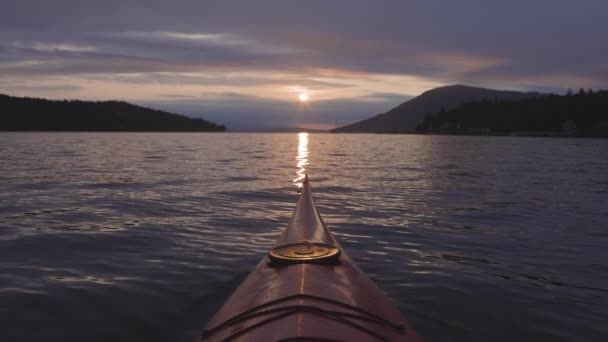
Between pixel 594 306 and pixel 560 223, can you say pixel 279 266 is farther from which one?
pixel 560 223

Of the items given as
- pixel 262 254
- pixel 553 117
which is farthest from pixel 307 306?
pixel 553 117

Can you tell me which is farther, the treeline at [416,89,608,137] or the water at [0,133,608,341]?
the treeline at [416,89,608,137]

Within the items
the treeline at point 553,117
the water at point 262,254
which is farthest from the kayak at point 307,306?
the treeline at point 553,117

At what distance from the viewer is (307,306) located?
389cm

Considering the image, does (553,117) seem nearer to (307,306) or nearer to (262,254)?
(262,254)

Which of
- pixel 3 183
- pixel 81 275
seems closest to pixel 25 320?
pixel 81 275

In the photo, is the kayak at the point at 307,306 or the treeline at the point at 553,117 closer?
the kayak at the point at 307,306

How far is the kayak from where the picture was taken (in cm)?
365

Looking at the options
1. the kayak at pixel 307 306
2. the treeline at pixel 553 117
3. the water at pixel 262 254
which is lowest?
the water at pixel 262 254

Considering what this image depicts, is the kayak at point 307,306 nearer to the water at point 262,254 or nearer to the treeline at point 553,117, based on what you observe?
the water at point 262,254

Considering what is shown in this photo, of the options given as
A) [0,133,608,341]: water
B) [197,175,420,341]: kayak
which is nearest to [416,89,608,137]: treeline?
[0,133,608,341]: water

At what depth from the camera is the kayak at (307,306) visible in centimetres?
365

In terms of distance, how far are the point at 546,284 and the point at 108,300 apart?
23.2 feet

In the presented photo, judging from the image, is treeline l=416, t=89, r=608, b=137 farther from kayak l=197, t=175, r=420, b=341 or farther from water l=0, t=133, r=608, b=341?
kayak l=197, t=175, r=420, b=341
